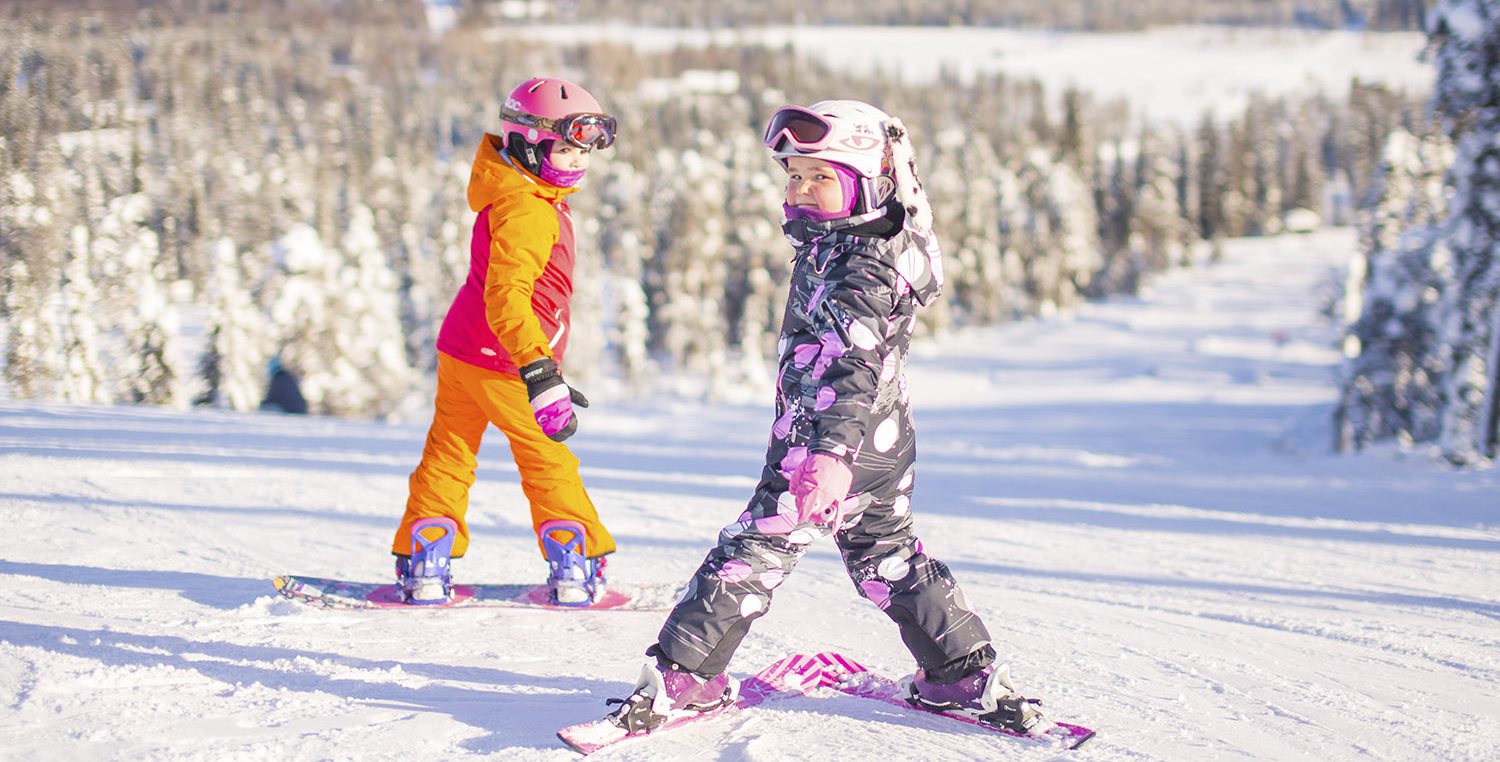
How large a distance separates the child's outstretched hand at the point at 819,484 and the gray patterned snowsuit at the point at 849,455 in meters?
0.04

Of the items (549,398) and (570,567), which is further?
(570,567)

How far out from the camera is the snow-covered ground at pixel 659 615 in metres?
3.04

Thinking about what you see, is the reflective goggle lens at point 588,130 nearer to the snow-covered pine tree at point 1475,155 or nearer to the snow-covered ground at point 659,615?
the snow-covered ground at point 659,615

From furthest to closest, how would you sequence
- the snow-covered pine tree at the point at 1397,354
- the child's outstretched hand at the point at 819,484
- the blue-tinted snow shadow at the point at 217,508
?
the snow-covered pine tree at the point at 1397,354 → the blue-tinted snow shadow at the point at 217,508 → the child's outstretched hand at the point at 819,484

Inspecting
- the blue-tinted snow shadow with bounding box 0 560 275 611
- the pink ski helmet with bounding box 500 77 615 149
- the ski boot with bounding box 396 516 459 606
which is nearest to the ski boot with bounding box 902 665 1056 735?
the ski boot with bounding box 396 516 459 606

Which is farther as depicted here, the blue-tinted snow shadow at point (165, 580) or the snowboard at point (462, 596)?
the blue-tinted snow shadow at point (165, 580)

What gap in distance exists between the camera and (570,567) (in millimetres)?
4203

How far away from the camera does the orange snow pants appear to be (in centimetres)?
399

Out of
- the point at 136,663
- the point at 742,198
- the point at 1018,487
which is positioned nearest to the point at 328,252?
the point at 742,198

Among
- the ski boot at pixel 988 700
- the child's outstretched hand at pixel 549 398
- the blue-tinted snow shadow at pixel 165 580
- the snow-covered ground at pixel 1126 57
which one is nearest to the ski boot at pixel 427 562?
the blue-tinted snow shadow at pixel 165 580

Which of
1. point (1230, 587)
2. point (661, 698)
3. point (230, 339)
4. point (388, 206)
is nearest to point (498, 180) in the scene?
point (661, 698)

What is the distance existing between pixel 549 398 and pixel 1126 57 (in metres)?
193

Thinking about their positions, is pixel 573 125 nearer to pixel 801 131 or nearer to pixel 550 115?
pixel 550 115

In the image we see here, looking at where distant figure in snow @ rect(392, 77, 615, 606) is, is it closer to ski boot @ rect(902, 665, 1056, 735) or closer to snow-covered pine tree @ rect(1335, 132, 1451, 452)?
ski boot @ rect(902, 665, 1056, 735)
